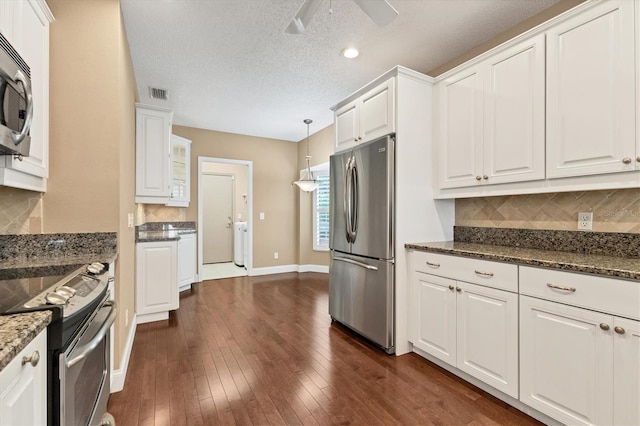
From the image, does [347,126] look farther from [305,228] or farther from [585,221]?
[305,228]

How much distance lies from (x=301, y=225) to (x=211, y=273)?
2012mm

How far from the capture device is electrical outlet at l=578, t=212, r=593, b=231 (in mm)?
1959

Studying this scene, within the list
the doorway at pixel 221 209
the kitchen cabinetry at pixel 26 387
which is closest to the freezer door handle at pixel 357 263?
the kitchen cabinetry at pixel 26 387

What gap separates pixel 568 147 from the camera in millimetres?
1823

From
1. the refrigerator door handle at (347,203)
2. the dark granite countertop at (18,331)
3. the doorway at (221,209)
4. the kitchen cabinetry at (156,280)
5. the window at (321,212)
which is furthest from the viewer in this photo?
the doorway at (221,209)

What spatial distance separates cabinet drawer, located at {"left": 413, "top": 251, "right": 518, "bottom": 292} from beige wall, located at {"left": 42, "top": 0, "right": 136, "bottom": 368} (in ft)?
7.43

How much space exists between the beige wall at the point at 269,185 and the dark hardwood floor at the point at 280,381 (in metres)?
2.62

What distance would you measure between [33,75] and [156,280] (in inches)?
87.3

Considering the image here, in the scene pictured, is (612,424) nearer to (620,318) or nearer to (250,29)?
(620,318)

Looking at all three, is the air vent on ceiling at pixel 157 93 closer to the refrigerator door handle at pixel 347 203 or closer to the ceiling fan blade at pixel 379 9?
the refrigerator door handle at pixel 347 203

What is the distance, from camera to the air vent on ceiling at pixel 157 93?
3.66m

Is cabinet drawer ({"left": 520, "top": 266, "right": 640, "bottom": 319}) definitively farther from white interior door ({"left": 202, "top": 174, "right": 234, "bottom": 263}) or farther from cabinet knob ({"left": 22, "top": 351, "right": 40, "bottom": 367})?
white interior door ({"left": 202, "top": 174, "right": 234, "bottom": 263})

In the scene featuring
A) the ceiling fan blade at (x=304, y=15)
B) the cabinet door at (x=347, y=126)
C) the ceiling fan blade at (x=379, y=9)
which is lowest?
the cabinet door at (x=347, y=126)

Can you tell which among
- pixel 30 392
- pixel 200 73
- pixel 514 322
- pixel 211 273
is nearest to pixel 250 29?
pixel 200 73
